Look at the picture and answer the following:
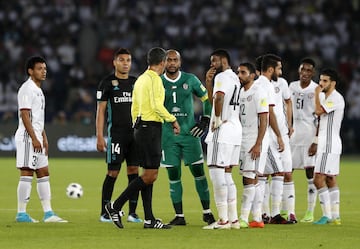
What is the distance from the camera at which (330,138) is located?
48.9 ft

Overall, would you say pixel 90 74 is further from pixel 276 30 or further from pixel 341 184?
pixel 341 184

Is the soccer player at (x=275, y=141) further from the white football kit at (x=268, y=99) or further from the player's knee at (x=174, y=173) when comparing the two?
the player's knee at (x=174, y=173)

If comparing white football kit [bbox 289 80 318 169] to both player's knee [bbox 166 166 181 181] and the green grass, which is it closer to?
the green grass

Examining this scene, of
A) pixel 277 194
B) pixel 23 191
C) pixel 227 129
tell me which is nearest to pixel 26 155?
pixel 23 191

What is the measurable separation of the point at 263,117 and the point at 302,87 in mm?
2353

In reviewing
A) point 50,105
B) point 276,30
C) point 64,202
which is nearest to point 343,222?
point 64,202

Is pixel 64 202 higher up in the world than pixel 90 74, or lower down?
lower down

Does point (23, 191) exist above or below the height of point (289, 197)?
above

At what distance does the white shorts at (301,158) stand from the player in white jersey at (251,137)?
1.94 meters

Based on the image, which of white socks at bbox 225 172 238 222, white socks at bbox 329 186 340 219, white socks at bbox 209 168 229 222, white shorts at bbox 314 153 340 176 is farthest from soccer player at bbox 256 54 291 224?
white socks at bbox 209 168 229 222

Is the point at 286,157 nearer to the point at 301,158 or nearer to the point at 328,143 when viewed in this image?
the point at 328,143

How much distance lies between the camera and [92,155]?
3134 cm

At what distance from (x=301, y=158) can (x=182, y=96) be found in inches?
103

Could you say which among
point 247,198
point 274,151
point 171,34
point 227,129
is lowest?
point 247,198
